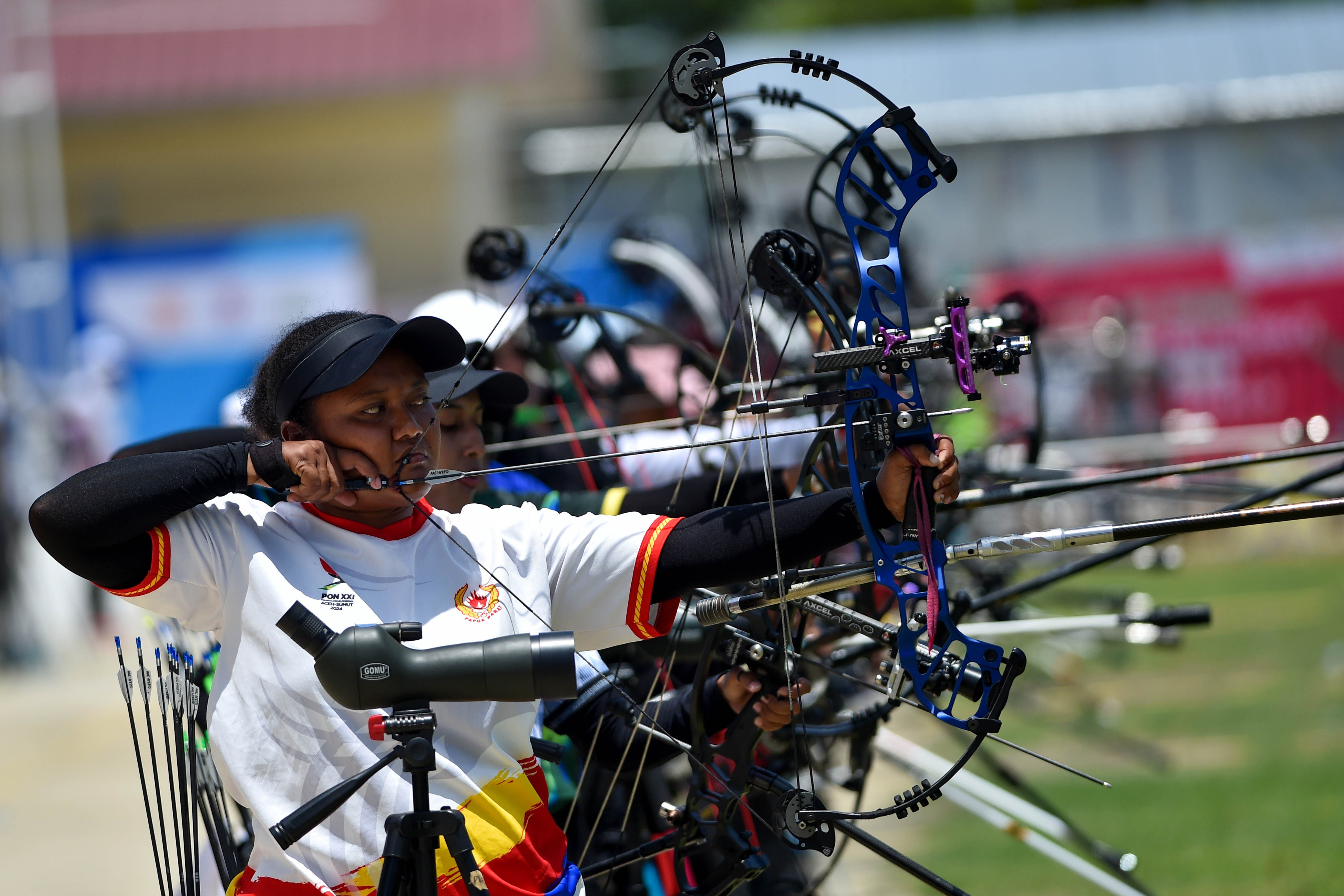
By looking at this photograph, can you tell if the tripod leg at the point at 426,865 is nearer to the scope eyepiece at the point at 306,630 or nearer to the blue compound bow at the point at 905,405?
the scope eyepiece at the point at 306,630

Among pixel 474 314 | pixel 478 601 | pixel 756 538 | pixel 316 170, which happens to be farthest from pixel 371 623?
pixel 316 170

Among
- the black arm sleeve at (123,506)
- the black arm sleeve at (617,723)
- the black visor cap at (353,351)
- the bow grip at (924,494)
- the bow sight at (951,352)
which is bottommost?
the black arm sleeve at (617,723)

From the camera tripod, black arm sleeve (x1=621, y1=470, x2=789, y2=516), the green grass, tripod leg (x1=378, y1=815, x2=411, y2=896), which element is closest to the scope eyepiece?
the camera tripod

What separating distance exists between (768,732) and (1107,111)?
1987 centimetres

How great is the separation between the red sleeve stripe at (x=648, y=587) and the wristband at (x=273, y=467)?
1.75ft

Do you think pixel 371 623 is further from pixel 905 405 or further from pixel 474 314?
pixel 474 314

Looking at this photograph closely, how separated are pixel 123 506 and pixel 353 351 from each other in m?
0.40

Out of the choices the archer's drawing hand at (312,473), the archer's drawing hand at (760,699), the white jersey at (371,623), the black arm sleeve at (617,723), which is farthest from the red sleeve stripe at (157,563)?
the archer's drawing hand at (760,699)

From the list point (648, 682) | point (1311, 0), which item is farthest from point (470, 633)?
point (1311, 0)

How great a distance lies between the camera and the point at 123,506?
6.38 ft

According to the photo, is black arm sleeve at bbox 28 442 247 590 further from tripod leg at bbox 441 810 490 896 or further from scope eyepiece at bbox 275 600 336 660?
tripod leg at bbox 441 810 490 896

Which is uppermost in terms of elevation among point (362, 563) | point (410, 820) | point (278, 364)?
point (278, 364)

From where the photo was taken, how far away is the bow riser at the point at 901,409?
209cm

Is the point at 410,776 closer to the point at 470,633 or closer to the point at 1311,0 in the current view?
the point at 470,633
